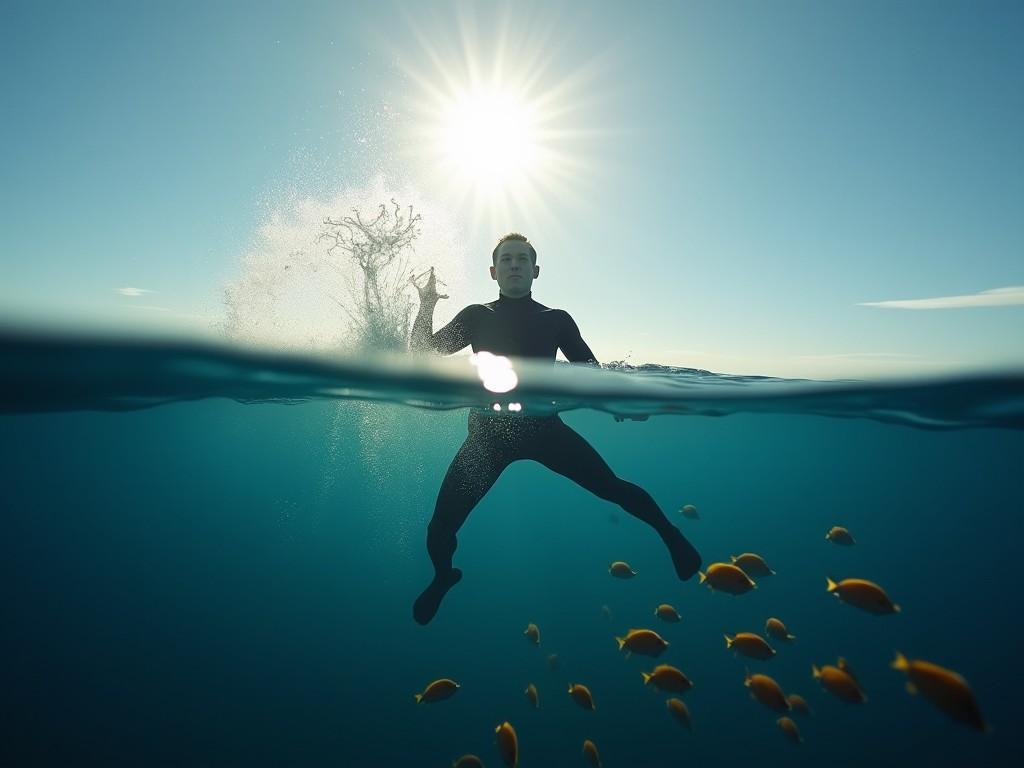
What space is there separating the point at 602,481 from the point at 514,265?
347 cm

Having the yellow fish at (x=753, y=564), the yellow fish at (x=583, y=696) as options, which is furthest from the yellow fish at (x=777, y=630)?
the yellow fish at (x=583, y=696)

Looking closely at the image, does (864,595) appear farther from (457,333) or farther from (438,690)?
(457,333)

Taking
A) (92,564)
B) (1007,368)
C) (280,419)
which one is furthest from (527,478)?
(1007,368)

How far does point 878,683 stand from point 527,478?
55.2 meters

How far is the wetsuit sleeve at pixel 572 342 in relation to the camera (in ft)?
24.1

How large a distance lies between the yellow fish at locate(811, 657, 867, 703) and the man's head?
5.93 meters

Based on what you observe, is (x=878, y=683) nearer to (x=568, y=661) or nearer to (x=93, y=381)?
(x=568, y=661)

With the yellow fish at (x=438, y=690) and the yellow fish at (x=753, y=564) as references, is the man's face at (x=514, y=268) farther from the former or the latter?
the yellow fish at (x=438, y=690)

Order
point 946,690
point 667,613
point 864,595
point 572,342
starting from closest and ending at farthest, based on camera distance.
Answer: point 946,690 → point 864,595 → point 667,613 → point 572,342

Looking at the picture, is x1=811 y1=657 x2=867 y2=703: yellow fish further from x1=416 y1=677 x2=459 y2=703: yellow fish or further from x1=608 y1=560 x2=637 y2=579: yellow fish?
x1=416 y1=677 x2=459 y2=703: yellow fish

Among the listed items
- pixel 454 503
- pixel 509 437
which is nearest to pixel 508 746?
pixel 454 503

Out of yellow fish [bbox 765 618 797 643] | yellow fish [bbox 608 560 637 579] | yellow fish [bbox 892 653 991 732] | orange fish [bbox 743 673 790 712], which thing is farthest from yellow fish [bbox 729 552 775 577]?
yellow fish [bbox 892 653 991 732]

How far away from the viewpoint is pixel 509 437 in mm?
7051

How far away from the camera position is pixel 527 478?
71.6 meters
